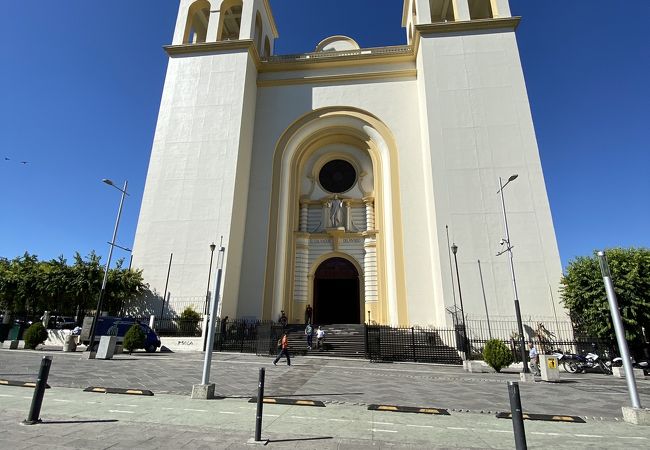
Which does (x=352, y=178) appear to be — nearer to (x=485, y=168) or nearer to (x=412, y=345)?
(x=485, y=168)

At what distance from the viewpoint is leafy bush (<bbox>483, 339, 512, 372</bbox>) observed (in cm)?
1314

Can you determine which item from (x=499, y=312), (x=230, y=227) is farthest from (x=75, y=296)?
(x=499, y=312)

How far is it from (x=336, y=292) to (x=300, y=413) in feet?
59.5

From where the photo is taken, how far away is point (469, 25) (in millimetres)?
23188

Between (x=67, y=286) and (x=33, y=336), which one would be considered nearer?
(x=33, y=336)

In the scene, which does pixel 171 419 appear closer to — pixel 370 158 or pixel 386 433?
pixel 386 433

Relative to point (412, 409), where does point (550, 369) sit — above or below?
above

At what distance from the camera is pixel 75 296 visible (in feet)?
65.5

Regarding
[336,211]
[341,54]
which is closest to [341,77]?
[341,54]

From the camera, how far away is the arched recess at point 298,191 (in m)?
21.4

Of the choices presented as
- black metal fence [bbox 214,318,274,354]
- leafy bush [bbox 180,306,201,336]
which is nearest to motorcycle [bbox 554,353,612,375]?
black metal fence [bbox 214,318,274,354]

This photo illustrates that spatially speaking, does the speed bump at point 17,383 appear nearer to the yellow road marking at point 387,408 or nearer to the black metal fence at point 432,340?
the yellow road marking at point 387,408

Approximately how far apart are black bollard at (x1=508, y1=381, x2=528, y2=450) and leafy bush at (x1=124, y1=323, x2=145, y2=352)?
52.4ft

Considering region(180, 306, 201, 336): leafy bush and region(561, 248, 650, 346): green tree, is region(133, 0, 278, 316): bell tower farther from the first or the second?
region(561, 248, 650, 346): green tree
